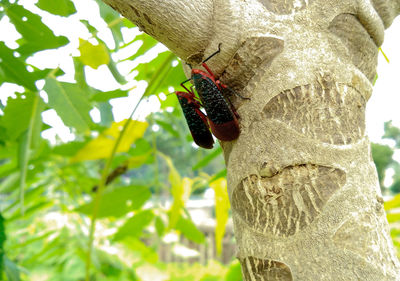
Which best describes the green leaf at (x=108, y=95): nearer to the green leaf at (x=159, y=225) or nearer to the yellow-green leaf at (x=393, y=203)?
the green leaf at (x=159, y=225)

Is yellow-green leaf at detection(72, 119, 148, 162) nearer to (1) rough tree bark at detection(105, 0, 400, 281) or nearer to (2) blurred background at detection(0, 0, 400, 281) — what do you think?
(2) blurred background at detection(0, 0, 400, 281)

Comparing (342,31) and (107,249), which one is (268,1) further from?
(107,249)

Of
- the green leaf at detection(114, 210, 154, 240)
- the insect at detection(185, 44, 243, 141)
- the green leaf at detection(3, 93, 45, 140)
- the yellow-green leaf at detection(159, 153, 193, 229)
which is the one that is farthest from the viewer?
the green leaf at detection(114, 210, 154, 240)

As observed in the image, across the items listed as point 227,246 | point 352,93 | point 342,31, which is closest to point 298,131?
point 352,93

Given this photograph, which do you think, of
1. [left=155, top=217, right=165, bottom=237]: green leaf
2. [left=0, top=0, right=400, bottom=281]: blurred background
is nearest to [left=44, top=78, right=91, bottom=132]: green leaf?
[left=0, top=0, right=400, bottom=281]: blurred background

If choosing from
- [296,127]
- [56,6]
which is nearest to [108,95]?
[56,6]

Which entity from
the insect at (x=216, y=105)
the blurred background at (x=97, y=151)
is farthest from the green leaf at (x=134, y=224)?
the insect at (x=216, y=105)
